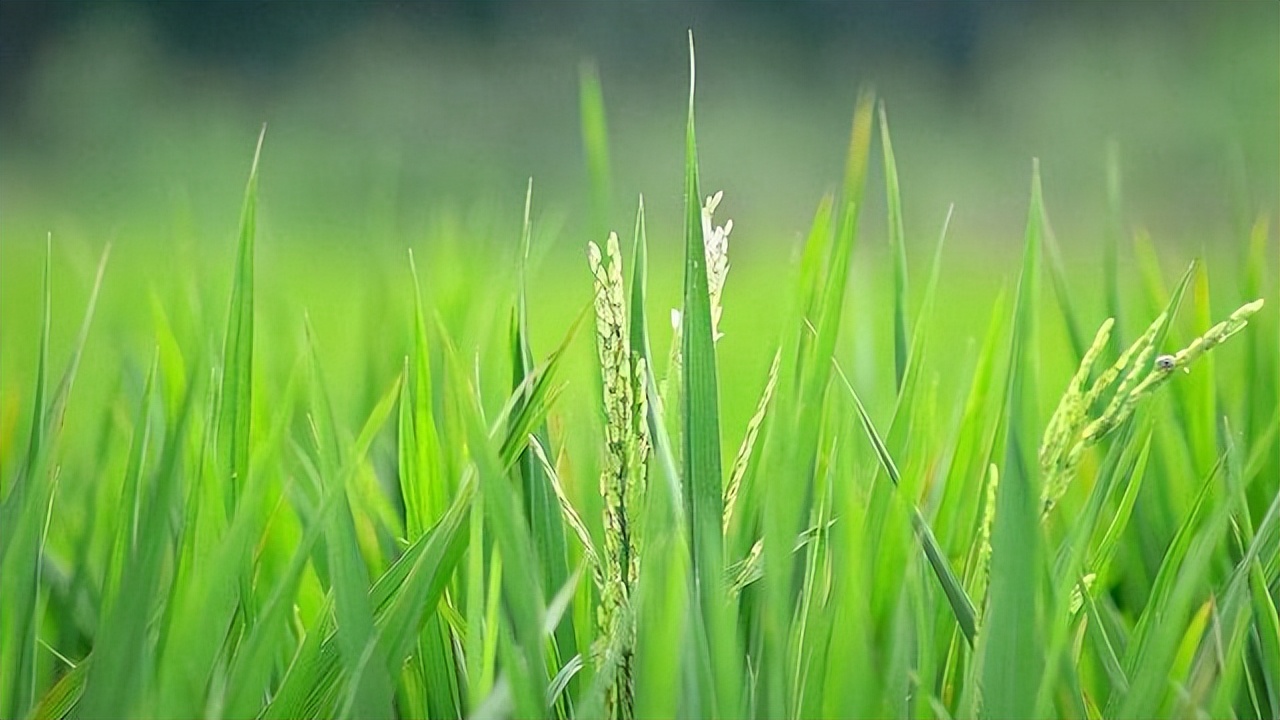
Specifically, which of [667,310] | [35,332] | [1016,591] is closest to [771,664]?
[1016,591]

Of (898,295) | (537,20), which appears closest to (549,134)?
(537,20)

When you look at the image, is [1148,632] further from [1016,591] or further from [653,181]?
[653,181]

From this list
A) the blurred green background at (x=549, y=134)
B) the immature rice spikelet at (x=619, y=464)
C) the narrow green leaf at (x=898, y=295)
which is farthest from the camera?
the blurred green background at (x=549, y=134)

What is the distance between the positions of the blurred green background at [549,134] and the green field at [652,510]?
47 millimetres

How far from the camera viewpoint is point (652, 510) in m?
0.24

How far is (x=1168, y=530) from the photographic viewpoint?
0.34 m

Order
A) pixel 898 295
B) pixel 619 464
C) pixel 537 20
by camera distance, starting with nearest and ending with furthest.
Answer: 1. pixel 619 464
2. pixel 898 295
3. pixel 537 20

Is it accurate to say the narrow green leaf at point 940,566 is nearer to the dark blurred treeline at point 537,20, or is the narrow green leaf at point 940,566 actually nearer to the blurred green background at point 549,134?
the blurred green background at point 549,134

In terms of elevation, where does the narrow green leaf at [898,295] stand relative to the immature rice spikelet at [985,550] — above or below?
above

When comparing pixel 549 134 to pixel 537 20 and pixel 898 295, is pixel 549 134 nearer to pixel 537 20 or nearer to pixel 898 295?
pixel 537 20

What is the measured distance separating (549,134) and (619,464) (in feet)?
1.03

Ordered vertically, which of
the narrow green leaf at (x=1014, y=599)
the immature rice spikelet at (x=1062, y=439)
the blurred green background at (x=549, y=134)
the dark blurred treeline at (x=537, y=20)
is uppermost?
the dark blurred treeline at (x=537, y=20)

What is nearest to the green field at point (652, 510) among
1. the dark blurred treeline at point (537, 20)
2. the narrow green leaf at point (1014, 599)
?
the narrow green leaf at point (1014, 599)

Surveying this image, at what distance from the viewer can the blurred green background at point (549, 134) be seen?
1.49ft
